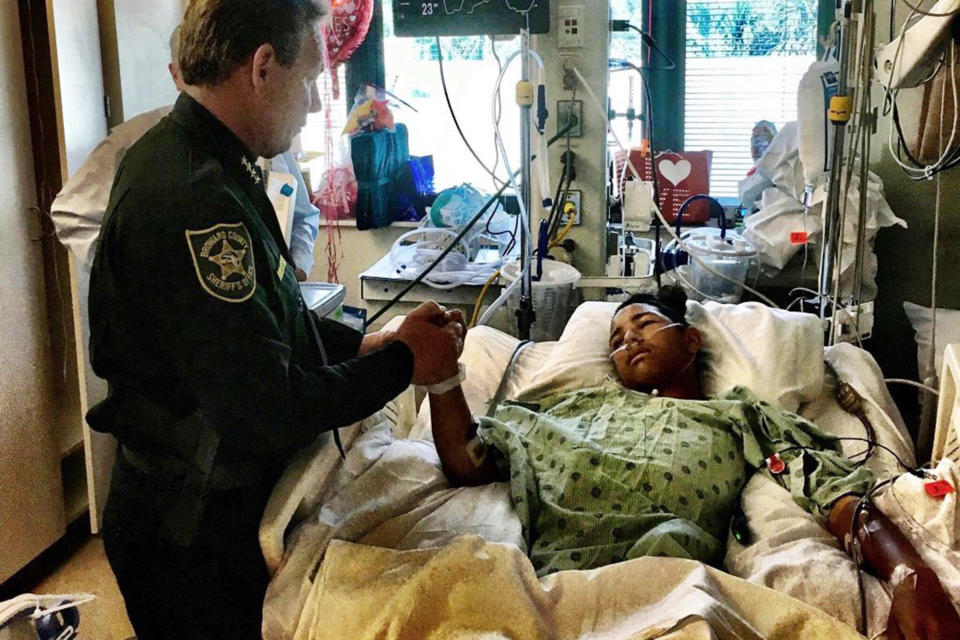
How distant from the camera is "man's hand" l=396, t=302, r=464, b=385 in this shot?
1.50 meters

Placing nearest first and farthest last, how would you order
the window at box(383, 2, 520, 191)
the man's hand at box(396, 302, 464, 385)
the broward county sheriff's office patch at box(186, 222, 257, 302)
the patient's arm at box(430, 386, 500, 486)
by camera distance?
the broward county sheriff's office patch at box(186, 222, 257, 302) → the man's hand at box(396, 302, 464, 385) → the patient's arm at box(430, 386, 500, 486) → the window at box(383, 2, 520, 191)

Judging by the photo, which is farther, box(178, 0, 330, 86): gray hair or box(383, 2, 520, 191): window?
box(383, 2, 520, 191): window

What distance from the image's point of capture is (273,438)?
4.23ft

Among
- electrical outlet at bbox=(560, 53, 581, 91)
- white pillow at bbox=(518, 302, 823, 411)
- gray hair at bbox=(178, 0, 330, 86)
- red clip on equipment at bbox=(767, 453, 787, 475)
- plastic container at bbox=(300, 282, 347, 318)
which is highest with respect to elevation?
electrical outlet at bbox=(560, 53, 581, 91)

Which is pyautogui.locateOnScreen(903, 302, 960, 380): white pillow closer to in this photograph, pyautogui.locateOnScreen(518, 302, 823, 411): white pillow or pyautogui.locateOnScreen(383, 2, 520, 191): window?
pyautogui.locateOnScreen(518, 302, 823, 411): white pillow

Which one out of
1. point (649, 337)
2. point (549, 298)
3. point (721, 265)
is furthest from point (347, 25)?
point (649, 337)

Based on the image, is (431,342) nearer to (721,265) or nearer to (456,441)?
(456,441)

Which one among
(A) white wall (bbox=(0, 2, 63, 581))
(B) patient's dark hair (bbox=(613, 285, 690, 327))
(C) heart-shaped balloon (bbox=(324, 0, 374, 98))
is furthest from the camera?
(C) heart-shaped balloon (bbox=(324, 0, 374, 98))

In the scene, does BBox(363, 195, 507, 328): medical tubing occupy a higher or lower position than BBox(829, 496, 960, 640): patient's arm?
higher

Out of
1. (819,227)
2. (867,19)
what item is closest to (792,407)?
(867,19)

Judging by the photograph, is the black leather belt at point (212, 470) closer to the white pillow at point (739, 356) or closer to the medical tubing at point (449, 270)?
the white pillow at point (739, 356)

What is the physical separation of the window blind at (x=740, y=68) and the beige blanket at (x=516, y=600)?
108 inches

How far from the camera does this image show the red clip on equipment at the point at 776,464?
5.90 feet

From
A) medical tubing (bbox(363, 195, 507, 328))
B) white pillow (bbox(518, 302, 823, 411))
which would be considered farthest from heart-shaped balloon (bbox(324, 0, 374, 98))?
white pillow (bbox(518, 302, 823, 411))
